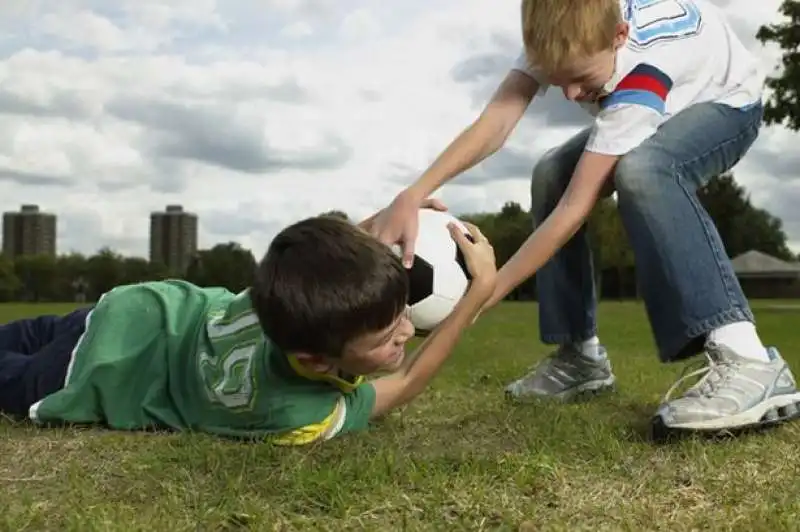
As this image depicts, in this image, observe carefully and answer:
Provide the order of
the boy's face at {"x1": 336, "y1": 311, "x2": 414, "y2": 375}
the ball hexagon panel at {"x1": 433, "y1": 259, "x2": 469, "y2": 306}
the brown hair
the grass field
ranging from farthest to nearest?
the ball hexagon panel at {"x1": 433, "y1": 259, "x2": 469, "y2": 306} < the boy's face at {"x1": 336, "y1": 311, "x2": 414, "y2": 375} < the brown hair < the grass field

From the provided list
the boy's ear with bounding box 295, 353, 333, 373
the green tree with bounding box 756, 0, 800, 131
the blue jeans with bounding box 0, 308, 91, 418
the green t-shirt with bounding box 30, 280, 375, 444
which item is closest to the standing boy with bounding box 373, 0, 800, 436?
the boy's ear with bounding box 295, 353, 333, 373

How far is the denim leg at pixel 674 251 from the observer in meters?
3.70

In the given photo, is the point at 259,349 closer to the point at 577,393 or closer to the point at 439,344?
the point at 439,344

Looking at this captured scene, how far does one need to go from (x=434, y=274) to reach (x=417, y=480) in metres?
0.91

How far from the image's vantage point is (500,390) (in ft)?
17.4

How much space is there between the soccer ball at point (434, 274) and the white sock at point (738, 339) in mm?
978

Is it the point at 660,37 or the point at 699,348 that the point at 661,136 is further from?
the point at 699,348

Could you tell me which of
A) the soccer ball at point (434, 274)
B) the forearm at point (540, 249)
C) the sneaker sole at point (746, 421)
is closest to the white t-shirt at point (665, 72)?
the forearm at point (540, 249)

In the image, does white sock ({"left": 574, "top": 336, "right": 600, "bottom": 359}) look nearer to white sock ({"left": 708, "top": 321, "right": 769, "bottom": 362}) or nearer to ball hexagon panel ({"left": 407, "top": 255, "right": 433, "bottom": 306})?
white sock ({"left": 708, "top": 321, "right": 769, "bottom": 362})

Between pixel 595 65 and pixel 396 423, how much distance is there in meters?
1.68

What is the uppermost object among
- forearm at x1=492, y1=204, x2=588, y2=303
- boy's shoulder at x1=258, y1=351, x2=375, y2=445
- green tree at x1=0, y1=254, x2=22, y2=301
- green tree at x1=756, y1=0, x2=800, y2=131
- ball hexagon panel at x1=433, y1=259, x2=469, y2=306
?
green tree at x1=756, y1=0, x2=800, y2=131

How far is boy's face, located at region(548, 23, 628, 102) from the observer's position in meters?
3.73

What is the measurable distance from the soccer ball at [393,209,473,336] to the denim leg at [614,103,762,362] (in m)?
0.68

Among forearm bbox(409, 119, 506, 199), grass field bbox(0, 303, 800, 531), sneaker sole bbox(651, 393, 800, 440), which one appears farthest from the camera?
forearm bbox(409, 119, 506, 199)
